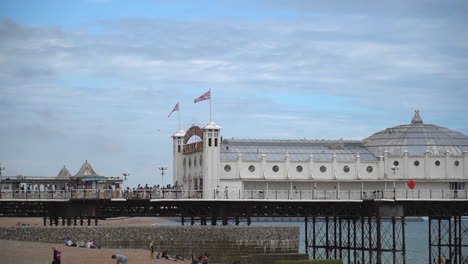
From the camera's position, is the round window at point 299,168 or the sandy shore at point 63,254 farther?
the round window at point 299,168

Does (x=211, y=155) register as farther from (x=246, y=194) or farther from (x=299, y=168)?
(x=299, y=168)

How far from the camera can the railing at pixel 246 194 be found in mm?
84000

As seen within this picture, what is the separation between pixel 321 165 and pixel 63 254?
30428mm

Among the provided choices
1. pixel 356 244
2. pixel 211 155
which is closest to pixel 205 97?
pixel 211 155

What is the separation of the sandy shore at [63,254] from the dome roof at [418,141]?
28.8m

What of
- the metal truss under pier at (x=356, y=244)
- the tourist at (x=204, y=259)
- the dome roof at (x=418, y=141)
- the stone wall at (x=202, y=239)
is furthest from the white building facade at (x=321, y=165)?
the tourist at (x=204, y=259)

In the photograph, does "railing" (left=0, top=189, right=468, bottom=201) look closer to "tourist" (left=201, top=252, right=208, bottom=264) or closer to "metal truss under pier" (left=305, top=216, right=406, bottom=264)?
"metal truss under pier" (left=305, top=216, right=406, bottom=264)

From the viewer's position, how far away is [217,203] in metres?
82.7

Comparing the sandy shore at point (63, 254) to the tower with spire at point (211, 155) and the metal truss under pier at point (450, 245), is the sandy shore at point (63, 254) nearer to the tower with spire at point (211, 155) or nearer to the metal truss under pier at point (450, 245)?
the tower with spire at point (211, 155)

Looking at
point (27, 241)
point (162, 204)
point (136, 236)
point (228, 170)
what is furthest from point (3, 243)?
point (228, 170)

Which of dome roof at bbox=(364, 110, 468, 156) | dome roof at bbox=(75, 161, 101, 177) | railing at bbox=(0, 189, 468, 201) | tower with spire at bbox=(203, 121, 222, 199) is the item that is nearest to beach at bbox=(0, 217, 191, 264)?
railing at bbox=(0, 189, 468, 201)

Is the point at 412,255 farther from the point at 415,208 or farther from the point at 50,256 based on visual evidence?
the point at 50,256

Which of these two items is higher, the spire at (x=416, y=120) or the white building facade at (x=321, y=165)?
the spire at (x=416, y=120)

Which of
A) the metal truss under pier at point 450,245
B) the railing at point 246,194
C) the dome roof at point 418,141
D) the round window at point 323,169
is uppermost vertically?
the dome roof at point 418,141
